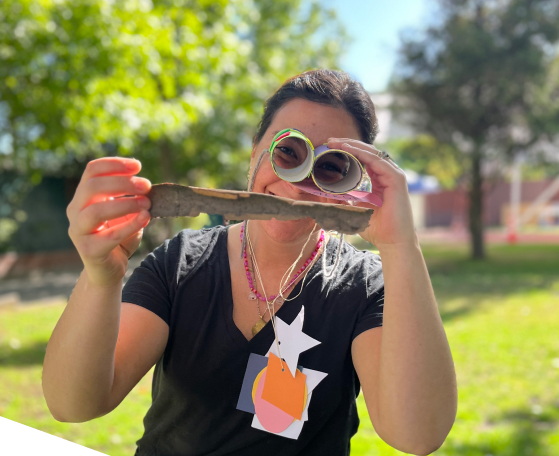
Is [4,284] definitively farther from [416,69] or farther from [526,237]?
[526,237]

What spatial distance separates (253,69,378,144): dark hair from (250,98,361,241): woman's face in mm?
26

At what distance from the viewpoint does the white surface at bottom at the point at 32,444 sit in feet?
4.57

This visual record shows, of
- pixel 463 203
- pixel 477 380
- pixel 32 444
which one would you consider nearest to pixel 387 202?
pixel 32 444

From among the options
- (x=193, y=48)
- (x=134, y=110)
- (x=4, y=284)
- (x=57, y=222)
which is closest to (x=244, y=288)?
→ (x=134, y=110)

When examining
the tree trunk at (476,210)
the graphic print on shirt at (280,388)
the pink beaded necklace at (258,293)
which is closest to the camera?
the graphic print on shirt at (280,388)

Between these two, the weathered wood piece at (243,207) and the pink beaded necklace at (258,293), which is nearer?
the weathered wood piece at (243,207)

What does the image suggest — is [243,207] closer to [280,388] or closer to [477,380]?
[280,388]

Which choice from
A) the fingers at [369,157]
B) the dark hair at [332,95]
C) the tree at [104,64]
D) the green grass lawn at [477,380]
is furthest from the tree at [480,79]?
the fingers at [369,157]

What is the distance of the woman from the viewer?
1364 millimetres

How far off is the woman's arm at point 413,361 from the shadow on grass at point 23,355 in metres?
4.76

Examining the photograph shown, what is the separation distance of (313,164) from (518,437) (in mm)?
3153

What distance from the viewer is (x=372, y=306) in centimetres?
165

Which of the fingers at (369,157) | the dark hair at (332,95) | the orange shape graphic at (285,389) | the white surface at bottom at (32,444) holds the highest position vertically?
the dark hair at (332,95)

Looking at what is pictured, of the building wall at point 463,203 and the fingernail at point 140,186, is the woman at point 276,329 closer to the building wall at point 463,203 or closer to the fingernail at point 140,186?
the fingernail at point 140,186
